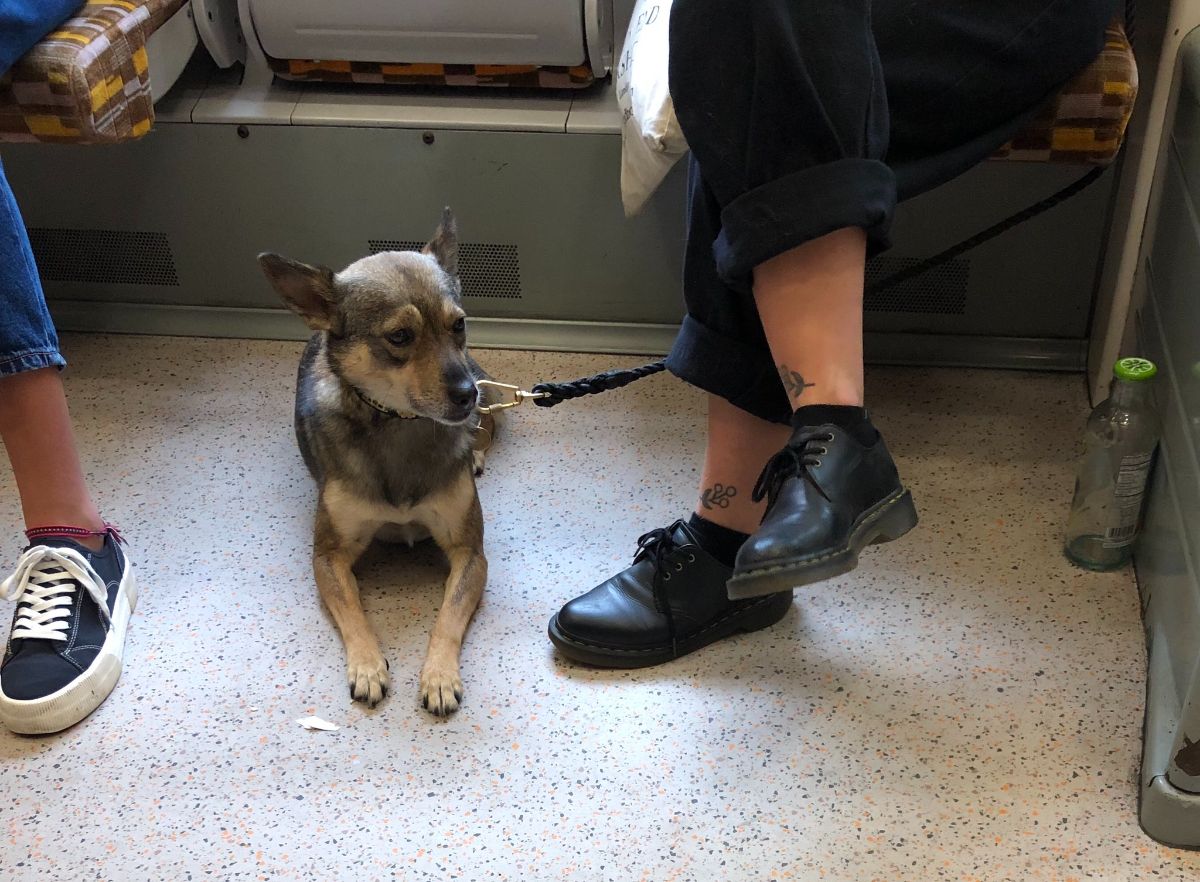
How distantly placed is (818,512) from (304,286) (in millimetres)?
720

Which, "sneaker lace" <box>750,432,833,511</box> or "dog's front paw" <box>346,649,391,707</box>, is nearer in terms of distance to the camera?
"sneaker lace" <box>750,432,833,511</box>

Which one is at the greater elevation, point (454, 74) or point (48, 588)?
point (454, 74)

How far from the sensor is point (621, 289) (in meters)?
2.14

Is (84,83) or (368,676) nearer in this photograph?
(368,676)

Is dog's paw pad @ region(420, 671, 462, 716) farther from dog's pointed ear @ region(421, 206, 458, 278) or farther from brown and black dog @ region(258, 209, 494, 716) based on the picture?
dog's pointed ear @ region(421, 206, 458, 278)

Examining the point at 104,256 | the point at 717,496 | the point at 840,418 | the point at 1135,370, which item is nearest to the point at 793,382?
the point at 840,418

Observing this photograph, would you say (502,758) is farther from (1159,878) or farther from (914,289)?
(914,289)

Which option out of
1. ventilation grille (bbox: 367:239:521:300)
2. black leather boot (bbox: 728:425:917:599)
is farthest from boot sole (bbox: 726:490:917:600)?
ventilation grille (bbox: 367:239:521:300)

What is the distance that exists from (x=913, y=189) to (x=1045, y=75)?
202 mm

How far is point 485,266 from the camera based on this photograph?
7.05 feet

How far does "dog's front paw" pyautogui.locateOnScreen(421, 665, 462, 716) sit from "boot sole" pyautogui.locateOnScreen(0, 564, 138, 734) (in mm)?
400

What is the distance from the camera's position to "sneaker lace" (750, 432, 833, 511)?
3.89 ft

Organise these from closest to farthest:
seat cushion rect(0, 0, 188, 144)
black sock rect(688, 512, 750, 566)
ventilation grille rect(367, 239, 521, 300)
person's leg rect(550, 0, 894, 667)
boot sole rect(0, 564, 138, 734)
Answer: person's leg rect(550, 0, 894, 667)
boot sole rect(0, 564, 138, 734)
black sock rect(688, 512, 750, 566)
seat cushion rect(0, 0, 188, 144)
ventilation grille rect(367, 239, 521, 300)

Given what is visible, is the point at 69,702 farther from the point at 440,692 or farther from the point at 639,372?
the point at 639,372
